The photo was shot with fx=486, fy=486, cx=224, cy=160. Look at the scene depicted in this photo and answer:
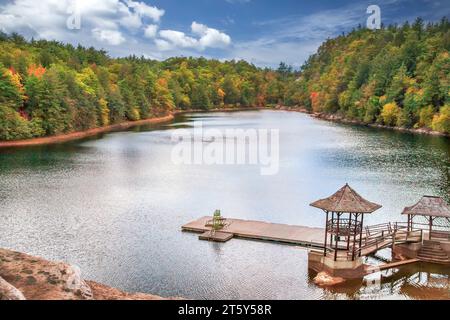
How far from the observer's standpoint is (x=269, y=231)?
941 inches

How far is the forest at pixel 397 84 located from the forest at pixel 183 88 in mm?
175

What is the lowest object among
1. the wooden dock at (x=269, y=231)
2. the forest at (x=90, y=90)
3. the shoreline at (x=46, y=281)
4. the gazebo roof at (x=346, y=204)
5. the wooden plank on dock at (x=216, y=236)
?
the wooden plank on dock at (x=216, y=236)

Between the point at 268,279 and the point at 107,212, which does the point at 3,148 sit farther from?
the point at 268,279

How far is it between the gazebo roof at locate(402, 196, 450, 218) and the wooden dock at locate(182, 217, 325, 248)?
4284 mm

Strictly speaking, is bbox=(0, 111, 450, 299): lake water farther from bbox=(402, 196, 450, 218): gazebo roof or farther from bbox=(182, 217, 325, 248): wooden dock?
bbox=(402, 196, 450, 218): gazebo roof

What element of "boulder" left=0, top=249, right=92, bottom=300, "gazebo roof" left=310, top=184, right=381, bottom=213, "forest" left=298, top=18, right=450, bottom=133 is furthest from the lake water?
"forest" left=298, top=18, right=450, bottom=133

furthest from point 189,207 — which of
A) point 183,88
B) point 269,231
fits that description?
point 183,88

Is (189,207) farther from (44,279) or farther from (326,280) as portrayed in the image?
(44,279)

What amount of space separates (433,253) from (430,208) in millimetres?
1966

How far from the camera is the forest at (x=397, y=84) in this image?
7269cm

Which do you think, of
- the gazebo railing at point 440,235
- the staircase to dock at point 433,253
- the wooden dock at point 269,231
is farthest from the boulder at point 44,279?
the gazebo railing at point 440,235

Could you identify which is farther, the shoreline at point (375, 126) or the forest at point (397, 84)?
the forest at point (397, 84)

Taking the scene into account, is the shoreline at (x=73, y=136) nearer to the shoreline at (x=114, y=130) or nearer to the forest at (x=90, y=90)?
the shoreline at (x=114, y=130)

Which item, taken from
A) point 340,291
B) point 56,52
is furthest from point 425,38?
point 340,291
